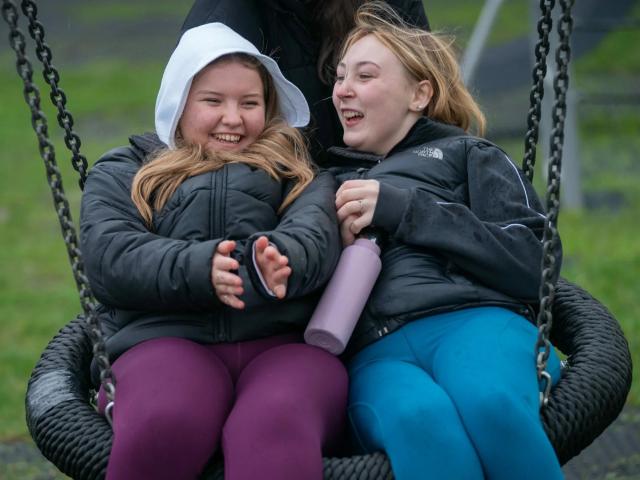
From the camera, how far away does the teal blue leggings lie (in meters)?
2.17

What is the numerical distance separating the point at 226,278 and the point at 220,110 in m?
0.52

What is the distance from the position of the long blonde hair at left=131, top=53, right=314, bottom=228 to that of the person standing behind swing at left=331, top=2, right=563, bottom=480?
0.40ft

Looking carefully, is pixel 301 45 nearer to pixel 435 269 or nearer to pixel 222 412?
pixel 435 269

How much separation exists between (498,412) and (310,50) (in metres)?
1.23

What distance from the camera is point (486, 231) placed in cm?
247

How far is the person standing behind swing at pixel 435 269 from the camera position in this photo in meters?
2.19

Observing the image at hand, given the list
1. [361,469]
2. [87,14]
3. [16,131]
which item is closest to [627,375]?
[361,469]

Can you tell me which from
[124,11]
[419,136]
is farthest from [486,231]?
[124,11]

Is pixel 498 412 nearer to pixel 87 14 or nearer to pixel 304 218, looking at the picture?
pixel 304 218

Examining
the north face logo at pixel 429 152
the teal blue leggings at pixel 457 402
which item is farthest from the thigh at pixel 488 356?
the north face logo at pixel 429 152

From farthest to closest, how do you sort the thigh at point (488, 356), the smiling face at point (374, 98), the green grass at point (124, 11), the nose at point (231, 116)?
the green grass at point (124, 11)
the smiling face at point (374, 98)
the nose at point (231, 116)
the thigh at point (488, 356)

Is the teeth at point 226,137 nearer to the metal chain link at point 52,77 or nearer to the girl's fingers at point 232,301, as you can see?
the metal chain link at point 52,77

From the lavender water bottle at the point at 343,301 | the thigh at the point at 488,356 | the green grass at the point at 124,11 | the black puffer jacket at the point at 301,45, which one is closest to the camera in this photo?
the thigh at the point at 488,356

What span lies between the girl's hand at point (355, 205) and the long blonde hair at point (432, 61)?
37cm
